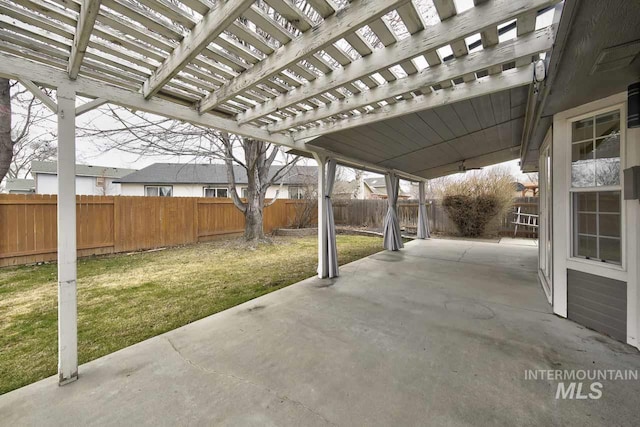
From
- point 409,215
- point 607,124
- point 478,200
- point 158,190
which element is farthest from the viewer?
point 158,190

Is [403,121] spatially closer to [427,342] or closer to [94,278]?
[427,342]

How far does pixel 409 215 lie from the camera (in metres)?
11.7

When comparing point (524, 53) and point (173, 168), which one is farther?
point (173, 168)

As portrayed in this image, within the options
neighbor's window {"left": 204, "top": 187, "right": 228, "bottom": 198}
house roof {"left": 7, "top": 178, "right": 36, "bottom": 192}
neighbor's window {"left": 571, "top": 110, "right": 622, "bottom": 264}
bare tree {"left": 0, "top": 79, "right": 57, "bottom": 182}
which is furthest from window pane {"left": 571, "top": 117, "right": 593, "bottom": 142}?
house roof {"left": 7, "top": 178, "right": 36, "bottom": 192}

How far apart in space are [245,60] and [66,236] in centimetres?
195

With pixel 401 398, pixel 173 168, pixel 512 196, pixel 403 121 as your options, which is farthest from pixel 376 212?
pixel 173 168

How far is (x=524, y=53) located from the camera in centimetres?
189

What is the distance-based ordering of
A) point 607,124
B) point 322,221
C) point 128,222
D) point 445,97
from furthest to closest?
point 128,222 → point 322,221 → point 445,97 → point 607,124

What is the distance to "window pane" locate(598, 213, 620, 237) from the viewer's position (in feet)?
8.13

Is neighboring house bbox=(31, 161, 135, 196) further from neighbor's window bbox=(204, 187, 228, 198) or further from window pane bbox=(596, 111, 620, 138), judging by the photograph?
window pane bbox=(596, 111, 620, 138)

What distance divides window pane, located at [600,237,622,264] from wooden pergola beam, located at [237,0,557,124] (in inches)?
98.0

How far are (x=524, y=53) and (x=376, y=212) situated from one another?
10936mm

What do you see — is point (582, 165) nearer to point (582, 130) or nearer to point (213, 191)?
point (582, 130)

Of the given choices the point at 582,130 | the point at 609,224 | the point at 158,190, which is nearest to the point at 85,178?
the point at 158,190
